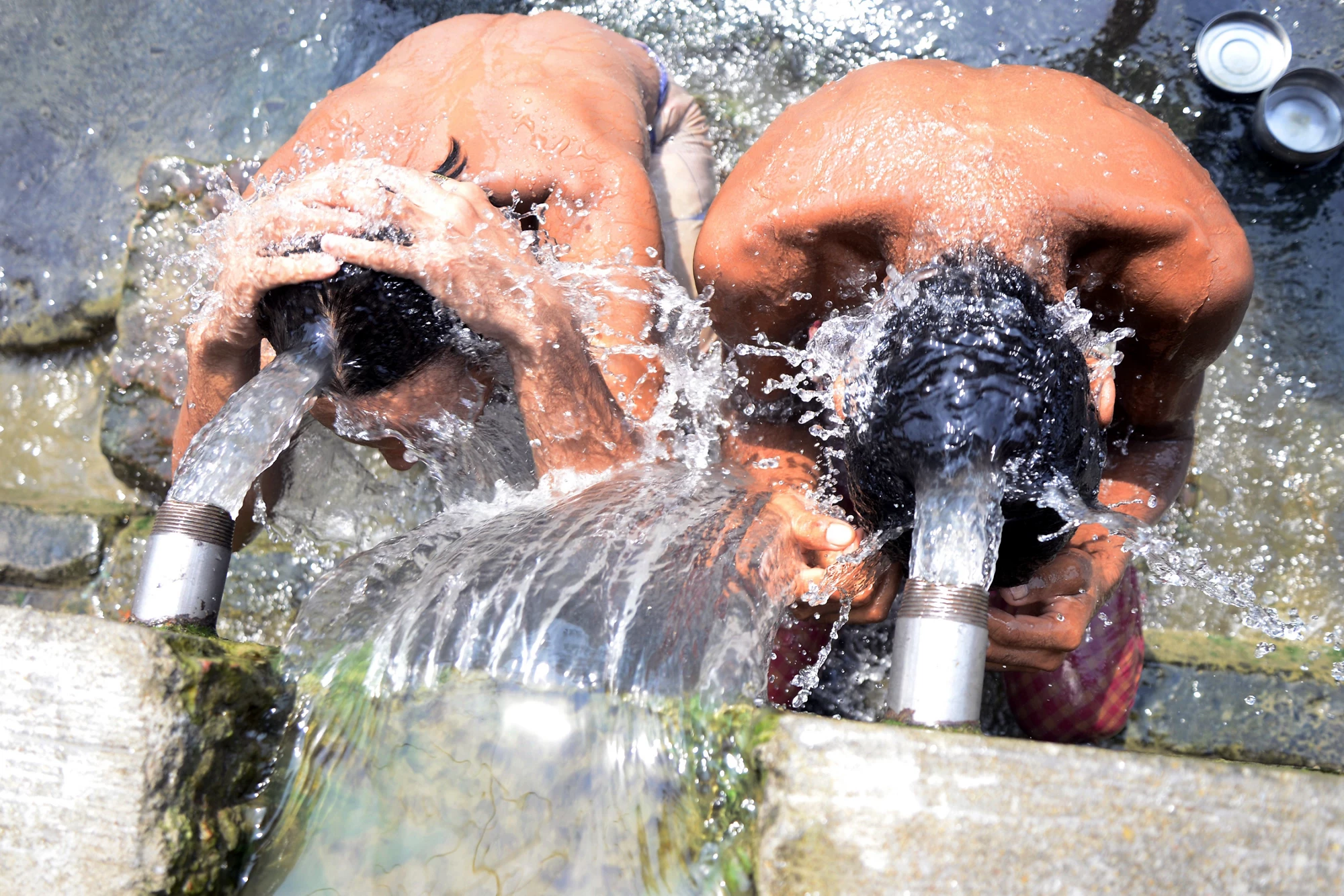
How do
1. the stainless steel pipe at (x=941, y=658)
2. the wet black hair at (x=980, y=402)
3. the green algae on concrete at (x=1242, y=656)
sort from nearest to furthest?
the stainless steel pipe at (x=941, y=658) → the wet black hair at (x=980, y=402) → the green algae on concrete at (x=1242, y=656)

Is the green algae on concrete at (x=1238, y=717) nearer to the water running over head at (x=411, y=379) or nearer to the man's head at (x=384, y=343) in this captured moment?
the water running over head at (x=411, y=379)

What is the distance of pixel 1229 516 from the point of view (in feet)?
10.9

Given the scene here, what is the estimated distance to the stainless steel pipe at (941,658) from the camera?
141cm

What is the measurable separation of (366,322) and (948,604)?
125cm

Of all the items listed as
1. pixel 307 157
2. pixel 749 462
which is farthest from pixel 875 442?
pixel 307 157

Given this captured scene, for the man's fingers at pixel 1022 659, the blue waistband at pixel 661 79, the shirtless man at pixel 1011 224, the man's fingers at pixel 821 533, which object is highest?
the blue waistband at pixel 661 79

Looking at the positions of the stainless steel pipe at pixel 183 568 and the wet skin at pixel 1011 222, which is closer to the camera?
the stainless steel pipe at pixel 183 568

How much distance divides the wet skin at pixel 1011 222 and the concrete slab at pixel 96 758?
143cm

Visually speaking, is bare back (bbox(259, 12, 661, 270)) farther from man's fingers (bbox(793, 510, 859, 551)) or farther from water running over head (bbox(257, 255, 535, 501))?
man's fingers (bbox(793, 510, 859, 551))

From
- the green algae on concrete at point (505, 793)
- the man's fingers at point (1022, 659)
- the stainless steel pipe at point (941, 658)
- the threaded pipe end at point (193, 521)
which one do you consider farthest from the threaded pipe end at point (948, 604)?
the threaded pipe end at point (193, 521)

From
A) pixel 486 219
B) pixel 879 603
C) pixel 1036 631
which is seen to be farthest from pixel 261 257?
pixel 1036 631

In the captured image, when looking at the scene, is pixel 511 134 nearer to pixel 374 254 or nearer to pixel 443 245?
pixel 443 245

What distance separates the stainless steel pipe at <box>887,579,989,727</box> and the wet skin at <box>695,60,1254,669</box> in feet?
2.38

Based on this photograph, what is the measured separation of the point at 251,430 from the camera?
1.91m
